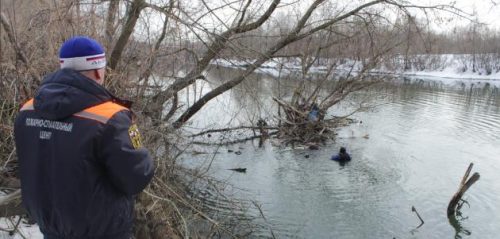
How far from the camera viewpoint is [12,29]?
5473mm

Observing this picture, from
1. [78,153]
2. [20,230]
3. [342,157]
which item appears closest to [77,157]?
[78,153]

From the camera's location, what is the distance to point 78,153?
211 centimetres

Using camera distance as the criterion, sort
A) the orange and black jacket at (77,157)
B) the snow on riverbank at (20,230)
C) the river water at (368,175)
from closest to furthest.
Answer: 1. the orange and black jacket at (77,157)
2. the snow on riverbank at (20,230)
3. the river water at (368,175)

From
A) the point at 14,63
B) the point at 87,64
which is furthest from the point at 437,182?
the point at 87,64

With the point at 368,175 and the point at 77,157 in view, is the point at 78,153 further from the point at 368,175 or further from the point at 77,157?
the point at 368,175

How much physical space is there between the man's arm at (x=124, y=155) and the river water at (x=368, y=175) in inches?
238

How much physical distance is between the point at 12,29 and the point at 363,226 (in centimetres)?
680

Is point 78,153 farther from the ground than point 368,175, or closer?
farther from the ground

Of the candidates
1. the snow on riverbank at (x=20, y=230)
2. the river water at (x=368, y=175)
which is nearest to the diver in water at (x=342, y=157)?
the river water at (x=368, y=175)

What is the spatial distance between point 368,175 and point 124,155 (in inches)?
415

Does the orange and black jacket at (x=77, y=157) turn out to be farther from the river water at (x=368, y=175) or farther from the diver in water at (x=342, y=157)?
the diver in water at (x=342, y=157)

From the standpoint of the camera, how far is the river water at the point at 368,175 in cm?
891

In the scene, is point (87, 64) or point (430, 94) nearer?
point (87, 64)

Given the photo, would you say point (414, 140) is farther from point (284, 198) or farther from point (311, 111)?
point (284, 198)
